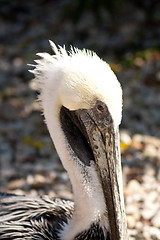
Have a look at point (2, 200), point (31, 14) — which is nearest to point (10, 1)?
point (31, 14)

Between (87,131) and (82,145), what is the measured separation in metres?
0.17

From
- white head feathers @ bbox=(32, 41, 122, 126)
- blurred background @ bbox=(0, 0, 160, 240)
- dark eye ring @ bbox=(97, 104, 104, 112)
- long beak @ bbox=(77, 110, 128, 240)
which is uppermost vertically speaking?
blurred background @ bbox=(0, 0, 160, 240)

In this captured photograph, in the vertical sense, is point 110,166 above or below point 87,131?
below

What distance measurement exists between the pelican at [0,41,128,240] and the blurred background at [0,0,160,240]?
0.82 metres

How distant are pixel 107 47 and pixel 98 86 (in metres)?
4.29

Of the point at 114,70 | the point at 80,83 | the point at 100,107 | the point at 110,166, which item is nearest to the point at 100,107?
the point at 100,107

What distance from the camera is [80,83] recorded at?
10.0 ft

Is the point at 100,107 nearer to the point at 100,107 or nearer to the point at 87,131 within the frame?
the point at 100,107

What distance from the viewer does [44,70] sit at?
3240 mm

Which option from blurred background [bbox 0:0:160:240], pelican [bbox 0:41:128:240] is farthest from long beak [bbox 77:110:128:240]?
blurred background [bbox 0:0:160:240]

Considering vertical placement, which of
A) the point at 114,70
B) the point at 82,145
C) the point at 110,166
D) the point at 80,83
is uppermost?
the point at 114,70

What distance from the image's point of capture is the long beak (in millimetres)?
3080

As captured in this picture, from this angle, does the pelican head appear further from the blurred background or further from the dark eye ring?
the blurred background

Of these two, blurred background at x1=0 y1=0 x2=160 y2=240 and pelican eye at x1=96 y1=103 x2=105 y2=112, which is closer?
pelican eye at x1=96 y1=103 x2=105 y2=112
